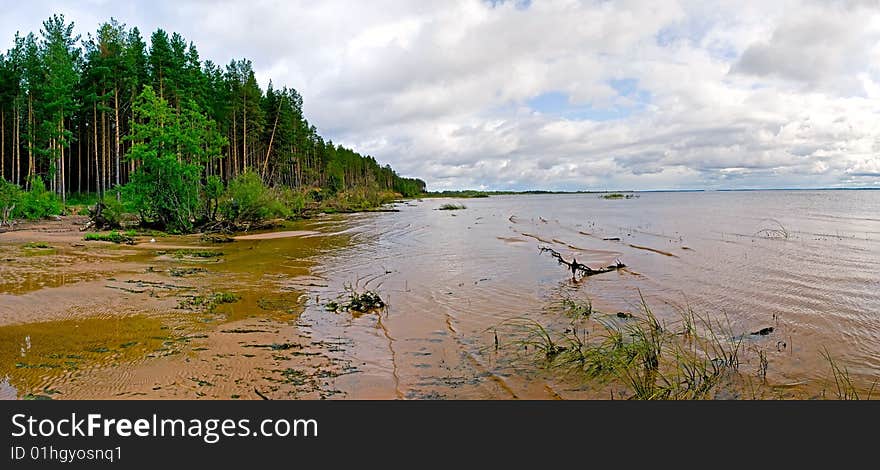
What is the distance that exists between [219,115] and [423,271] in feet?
133

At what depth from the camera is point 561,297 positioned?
1078cm

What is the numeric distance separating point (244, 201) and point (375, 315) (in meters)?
20.9

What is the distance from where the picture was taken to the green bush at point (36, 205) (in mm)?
27141

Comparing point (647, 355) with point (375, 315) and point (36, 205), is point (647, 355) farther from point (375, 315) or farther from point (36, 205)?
point (36, 205)

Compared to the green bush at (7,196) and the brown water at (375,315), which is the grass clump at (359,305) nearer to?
the brown water at (375,315)

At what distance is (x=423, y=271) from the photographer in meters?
14.6

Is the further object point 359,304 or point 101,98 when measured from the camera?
point 101,98

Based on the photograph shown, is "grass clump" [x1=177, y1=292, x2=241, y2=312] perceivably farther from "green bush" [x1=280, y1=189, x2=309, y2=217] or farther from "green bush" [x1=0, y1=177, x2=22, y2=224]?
"green bush" [x1=280, y1=189, x2=309, y2=217]

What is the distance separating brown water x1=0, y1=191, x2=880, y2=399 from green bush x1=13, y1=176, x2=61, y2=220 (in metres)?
11.0

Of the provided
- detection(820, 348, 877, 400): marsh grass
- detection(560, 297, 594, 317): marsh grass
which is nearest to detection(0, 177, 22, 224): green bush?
detection(560, 297, 594, 317): marsh grass

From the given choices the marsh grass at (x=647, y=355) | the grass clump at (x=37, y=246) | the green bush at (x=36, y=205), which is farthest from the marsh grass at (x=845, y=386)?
the green bush at (x=36, y=205)

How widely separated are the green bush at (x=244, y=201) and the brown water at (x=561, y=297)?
29.1 ft

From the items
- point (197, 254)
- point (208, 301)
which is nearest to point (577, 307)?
point (208, 301)

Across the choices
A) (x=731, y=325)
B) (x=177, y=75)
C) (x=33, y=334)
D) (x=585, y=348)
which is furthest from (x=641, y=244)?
(x=177, y=75)
